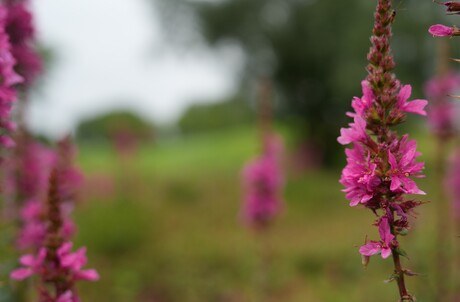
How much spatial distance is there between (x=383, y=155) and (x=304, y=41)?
17.7m

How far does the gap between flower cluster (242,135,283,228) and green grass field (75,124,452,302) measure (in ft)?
1.07

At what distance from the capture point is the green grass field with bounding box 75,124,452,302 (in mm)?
7070

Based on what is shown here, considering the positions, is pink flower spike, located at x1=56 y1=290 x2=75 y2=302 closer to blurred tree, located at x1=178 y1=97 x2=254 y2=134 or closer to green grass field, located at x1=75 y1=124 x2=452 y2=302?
green grass field, located at x1=75 y1=124 x2=452 y2=302

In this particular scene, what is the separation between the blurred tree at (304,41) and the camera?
1667 cm

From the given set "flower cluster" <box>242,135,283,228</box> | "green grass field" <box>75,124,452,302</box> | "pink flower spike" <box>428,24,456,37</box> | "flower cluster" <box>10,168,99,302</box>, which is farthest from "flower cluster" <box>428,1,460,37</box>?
"flower cluster" <box>242,135,283,228</box>

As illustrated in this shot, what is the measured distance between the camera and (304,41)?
18.7m

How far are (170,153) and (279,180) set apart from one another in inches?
990

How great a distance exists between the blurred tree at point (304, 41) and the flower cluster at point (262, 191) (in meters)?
11.7

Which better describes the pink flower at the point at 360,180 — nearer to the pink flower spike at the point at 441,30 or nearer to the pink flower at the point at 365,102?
the pink flower at the point at 365,102

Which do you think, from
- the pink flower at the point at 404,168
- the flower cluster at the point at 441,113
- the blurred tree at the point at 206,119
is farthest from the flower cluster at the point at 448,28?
the blurred tree at the point at 206,119

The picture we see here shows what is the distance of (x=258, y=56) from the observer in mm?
19016

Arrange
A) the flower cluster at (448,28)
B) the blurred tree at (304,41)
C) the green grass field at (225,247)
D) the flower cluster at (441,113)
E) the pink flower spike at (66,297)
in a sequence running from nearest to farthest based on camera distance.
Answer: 1. the flower cluster at (448,28)
2. the pink flower spike at (66,297)
3. the flower cluster at (441,113)
4. the green grass field at (225,247)
5. the blurred tree at (304,41)

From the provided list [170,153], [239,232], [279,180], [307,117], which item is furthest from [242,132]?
[279,180]

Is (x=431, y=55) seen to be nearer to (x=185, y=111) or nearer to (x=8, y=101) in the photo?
(x=8, y=101)
